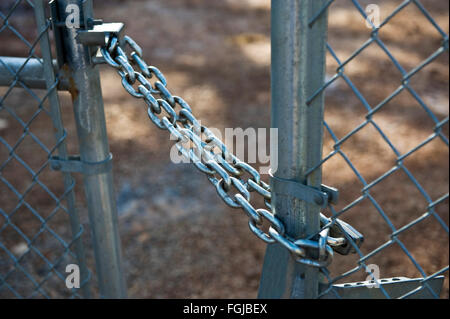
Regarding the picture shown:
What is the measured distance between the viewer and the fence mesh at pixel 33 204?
1.30 metres

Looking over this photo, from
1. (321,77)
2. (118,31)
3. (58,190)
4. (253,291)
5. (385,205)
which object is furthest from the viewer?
(58,190)

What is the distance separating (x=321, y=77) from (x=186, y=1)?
613cm

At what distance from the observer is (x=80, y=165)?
1.26 metres

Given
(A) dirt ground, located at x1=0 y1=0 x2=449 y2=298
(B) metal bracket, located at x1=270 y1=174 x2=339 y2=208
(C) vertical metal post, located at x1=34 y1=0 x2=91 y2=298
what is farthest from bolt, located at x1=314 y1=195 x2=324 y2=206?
(C) vertical metal post, located at x1=34 y1=0 x2=91 y2=298

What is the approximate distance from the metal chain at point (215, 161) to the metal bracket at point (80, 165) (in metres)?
0.28

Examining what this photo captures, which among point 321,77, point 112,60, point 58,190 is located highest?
point 58,190

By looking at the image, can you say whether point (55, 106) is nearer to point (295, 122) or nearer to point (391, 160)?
point (295, 122)

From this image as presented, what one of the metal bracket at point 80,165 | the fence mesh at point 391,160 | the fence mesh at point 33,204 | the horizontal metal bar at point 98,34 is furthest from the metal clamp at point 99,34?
the fence mesh at point 391,160

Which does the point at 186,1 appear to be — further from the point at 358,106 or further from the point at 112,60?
the point at 112,60

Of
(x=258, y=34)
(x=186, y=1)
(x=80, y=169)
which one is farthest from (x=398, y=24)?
(x=80, y=169)

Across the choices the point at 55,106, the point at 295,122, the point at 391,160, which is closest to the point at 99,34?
the point at 55,106

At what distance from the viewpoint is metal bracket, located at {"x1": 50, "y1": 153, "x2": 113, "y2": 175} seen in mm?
1237

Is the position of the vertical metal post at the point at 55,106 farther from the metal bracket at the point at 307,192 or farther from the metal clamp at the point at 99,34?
the metal bracket at the point at 307,192
